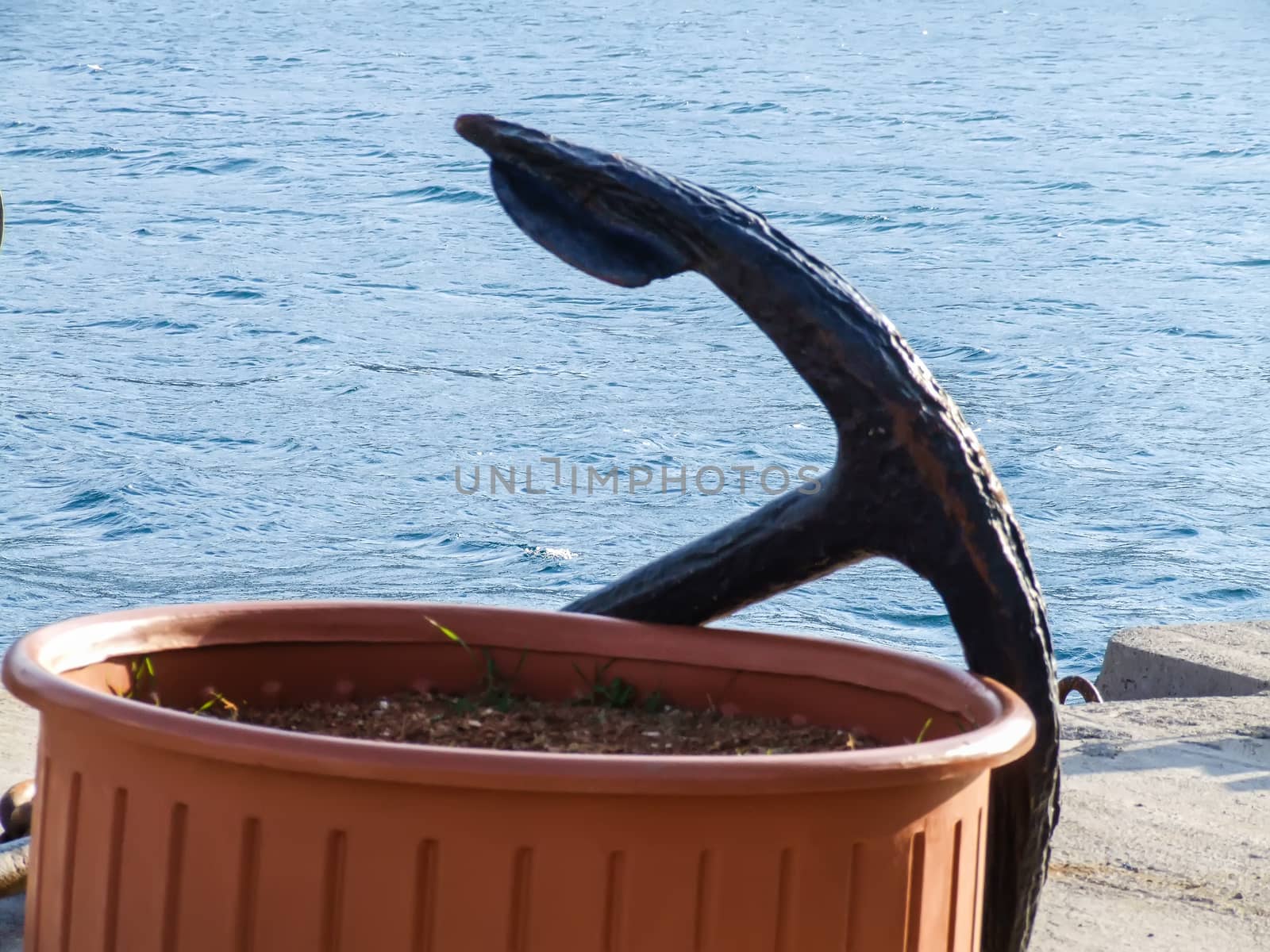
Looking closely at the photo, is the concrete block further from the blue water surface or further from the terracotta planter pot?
the blue water surface

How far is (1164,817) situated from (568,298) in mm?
12285

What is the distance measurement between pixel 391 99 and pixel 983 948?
19.1 metres

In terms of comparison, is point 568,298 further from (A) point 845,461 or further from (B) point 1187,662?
(A) point 845,461

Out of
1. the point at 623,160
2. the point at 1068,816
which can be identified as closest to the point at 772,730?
the point at 623,160

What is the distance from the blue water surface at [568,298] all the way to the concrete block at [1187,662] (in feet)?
14.6

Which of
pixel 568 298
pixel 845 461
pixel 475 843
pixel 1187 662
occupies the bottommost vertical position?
pixel 568 298

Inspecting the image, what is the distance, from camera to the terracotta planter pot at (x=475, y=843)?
2.61 ft

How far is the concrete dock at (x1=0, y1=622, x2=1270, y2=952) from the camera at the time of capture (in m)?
1.74

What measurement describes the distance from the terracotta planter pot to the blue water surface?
6957 millimetres

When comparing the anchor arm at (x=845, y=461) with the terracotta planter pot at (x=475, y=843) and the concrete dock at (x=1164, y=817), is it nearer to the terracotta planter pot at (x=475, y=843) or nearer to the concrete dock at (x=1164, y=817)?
the terracotta planter pot at (x=475, y=843)

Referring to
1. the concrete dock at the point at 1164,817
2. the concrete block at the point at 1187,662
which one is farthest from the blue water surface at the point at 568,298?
the concrete dock at the point at 1164,817

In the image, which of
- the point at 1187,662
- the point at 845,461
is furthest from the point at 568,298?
the point at 845,461

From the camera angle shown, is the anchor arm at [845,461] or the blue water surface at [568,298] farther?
the blue water surface at [568,298]

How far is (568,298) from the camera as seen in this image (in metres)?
14.1
